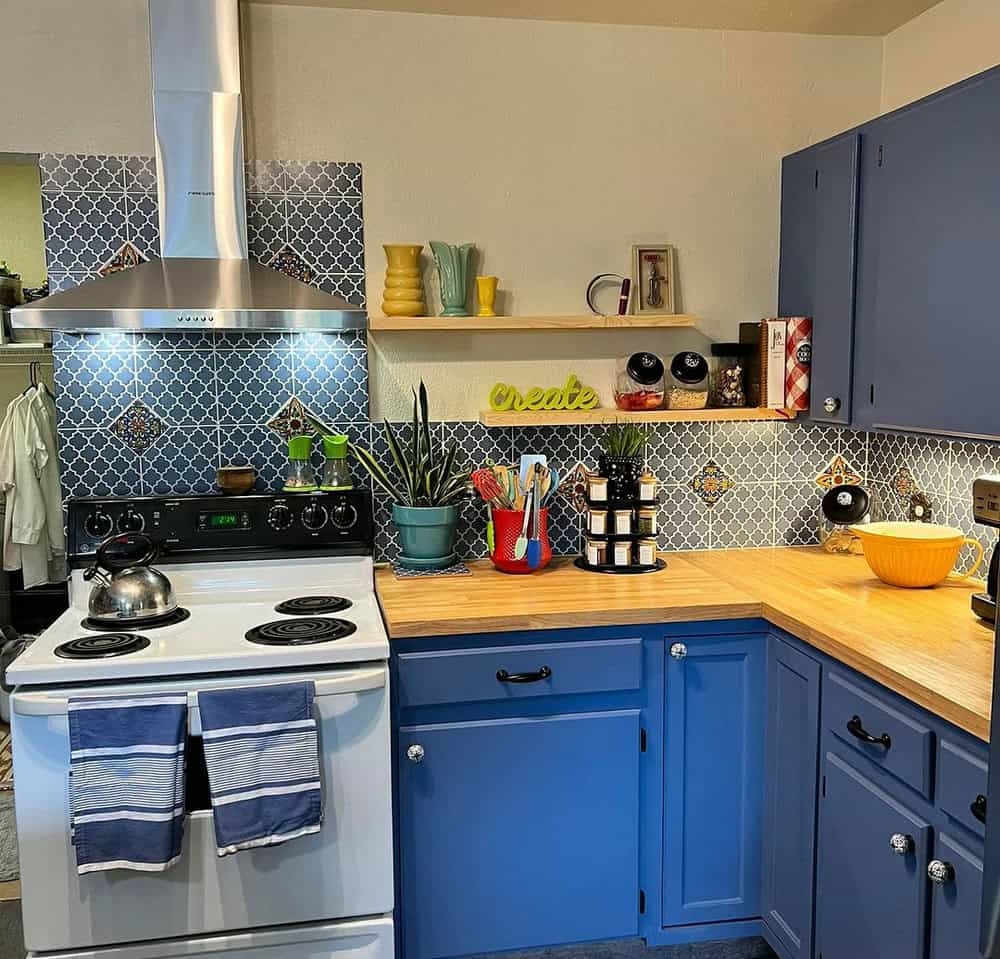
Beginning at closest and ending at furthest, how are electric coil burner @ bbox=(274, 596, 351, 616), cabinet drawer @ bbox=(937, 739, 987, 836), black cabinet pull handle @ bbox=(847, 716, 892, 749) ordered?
cabinet drawer @ bbox=(937, 739, 987, 836)
black cabinet pull handle @ bbox=(847, 716, 892, 749)
electric coil burner @ bbox=(274, 596, 351, 616)

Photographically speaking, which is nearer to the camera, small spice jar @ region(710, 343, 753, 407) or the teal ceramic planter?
the teal ceramic planter

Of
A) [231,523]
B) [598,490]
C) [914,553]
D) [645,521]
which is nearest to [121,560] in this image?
[231,523]

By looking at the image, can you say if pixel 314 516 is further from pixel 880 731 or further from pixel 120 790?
pixel 880 731

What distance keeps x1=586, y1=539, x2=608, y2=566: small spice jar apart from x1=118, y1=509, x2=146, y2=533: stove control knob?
1.24 meters

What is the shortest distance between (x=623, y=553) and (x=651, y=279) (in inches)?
33.4

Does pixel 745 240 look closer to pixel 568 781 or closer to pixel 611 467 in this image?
pixel 611 467

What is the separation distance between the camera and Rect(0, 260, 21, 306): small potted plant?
355 centimetres

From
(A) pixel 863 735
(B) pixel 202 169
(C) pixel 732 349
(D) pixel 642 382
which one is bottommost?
(A) pixel 863 735

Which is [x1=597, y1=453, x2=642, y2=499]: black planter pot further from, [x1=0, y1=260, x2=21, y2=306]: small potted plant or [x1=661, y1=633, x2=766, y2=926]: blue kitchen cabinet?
[x1=0, y1=260, x2=21, y2=306]: small potted plant

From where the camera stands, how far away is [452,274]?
281 cm

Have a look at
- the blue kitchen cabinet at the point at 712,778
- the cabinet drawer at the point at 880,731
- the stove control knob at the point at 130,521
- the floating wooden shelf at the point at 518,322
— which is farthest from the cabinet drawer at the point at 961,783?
the stove control knob at the point at 130,521

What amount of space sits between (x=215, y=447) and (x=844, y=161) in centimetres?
191

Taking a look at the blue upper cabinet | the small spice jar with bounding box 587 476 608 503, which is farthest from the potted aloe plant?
the blue upper cabinet

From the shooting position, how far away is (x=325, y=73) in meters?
2.79
